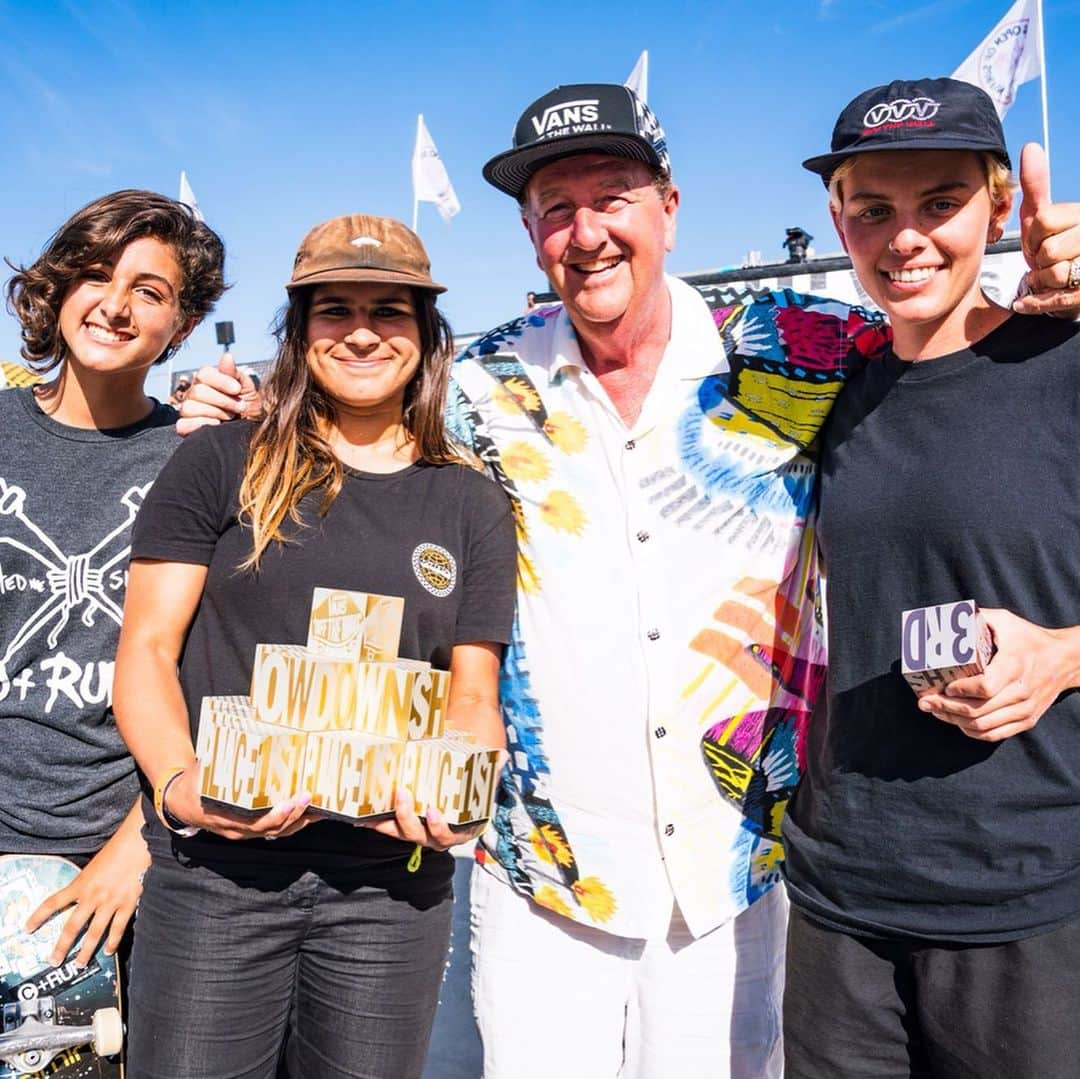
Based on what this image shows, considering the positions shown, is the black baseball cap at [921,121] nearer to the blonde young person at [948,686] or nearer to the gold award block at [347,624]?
the blonde young person at [948,686]

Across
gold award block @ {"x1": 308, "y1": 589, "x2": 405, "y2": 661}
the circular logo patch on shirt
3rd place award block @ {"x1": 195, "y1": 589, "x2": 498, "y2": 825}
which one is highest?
the circular logo patch on shirt

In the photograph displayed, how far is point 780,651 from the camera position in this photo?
2637 millimetres

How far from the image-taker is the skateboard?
2395mm


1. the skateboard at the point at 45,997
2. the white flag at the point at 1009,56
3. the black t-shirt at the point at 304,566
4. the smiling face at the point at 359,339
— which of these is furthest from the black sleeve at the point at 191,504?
the white flag at the point at 1009,56

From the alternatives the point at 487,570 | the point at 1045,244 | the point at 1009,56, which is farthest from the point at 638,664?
the point at 1009,56

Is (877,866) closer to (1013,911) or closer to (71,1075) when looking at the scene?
(1013,911)

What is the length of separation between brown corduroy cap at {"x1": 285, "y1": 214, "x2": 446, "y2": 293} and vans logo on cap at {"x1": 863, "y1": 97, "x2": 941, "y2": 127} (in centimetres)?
106

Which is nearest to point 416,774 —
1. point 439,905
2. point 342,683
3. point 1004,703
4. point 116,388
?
point 342,683

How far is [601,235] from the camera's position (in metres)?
Result: 2.60

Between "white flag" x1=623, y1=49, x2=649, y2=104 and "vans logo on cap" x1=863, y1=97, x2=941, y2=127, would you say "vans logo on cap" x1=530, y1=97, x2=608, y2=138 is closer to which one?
"vans logo on cap" x1=863, y1=97, x2=941, y2=127

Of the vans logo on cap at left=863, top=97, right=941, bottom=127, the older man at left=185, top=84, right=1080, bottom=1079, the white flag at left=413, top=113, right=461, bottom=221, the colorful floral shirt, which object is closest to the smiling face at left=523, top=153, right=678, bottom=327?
the older man at left=185, top=84, right=1080, bottom=1079

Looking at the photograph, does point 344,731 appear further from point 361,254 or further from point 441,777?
point 361,254

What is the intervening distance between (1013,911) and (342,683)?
1365mm

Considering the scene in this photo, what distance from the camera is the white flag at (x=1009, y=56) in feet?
39.9
